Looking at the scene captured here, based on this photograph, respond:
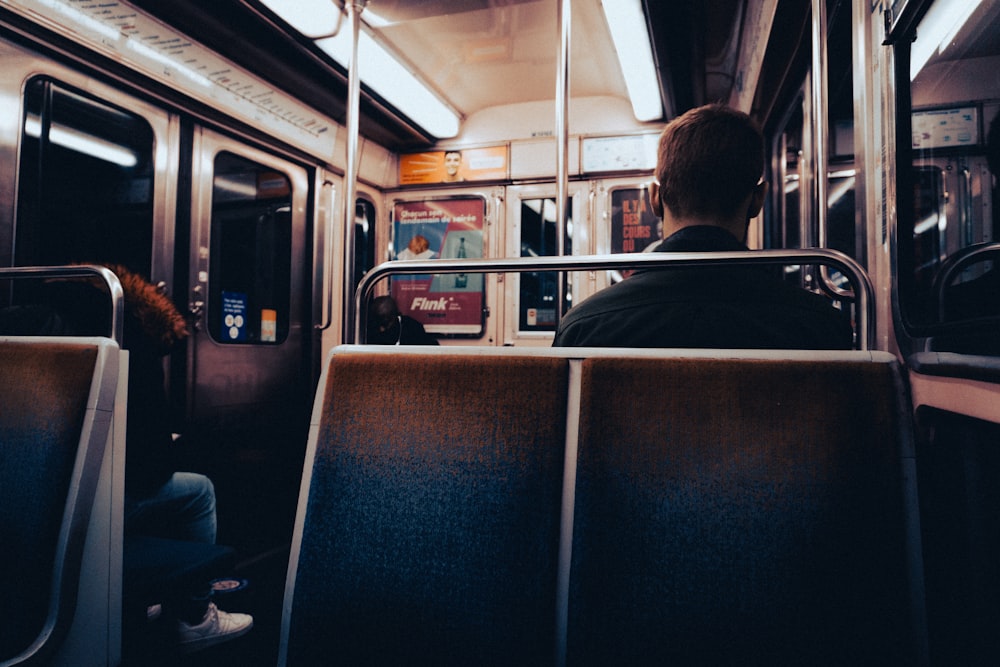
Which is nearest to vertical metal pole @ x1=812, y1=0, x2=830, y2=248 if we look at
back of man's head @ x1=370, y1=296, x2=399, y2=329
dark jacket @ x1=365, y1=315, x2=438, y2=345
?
dark jacket @ x1=365, y1=315, x2=438, y2=345

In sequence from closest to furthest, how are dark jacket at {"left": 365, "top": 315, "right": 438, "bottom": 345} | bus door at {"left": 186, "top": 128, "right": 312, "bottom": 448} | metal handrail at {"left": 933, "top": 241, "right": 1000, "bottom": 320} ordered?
metal handrail at {"left": 933, "top": 241, "right": 1000, "bottom": 320}, bus door at {"left": 186, "top": 128, "right": 312, "bottom": 448}, dark jacket at {"left": 365, "top": 315, "right": 438, "bottom": 345}

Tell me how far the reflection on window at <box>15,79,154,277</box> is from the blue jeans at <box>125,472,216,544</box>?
113cm

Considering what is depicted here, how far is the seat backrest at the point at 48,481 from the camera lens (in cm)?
145

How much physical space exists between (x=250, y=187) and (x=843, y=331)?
143 inches

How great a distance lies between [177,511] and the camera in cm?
245

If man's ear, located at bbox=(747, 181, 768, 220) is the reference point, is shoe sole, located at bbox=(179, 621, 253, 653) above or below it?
below

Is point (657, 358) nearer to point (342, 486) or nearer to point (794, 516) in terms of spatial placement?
point (794, 516)

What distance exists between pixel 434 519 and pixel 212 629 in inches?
69.3

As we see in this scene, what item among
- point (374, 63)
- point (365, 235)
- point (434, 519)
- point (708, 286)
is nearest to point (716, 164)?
point (708, 286)

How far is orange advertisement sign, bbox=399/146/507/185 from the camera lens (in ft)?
17.1

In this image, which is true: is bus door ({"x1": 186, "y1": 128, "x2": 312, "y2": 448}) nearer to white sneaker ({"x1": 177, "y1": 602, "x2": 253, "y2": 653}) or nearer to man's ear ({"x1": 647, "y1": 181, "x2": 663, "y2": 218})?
white sneaker ({"x1": 177, "y1": 602, "x2": 253, "y2": 653})

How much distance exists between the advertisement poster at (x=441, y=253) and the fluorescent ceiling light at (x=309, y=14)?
2.08 meters

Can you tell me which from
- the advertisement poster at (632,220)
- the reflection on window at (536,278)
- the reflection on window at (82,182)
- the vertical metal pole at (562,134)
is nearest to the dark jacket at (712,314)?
the vertical metal pole at (562,134)

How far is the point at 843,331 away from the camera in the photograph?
1.20 metres
